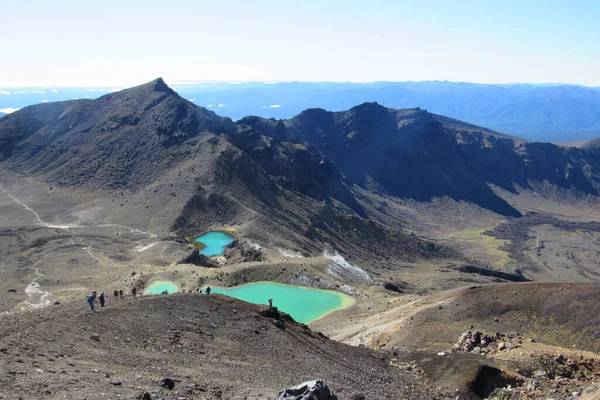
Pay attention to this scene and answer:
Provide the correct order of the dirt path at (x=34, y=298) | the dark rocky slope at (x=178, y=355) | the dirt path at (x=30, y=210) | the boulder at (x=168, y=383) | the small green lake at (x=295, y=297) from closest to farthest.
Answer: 1. the dark rocky slope at (x=178, y=355)
2. the boulder at (x=168, y=383)
3. the small green lake at (x=295, y=297)
4. the dirt path at (x=34, y=298)
5. the dirt path at (x=30, y=210)

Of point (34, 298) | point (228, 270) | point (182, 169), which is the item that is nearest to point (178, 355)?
point (228, 270)

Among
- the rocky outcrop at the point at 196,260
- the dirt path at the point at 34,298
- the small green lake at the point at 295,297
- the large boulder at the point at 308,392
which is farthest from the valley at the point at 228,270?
the large boulder at the point at 308,392

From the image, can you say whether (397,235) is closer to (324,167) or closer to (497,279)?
(497,279)

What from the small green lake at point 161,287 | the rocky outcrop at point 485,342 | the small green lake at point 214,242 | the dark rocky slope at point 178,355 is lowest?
the small green lake at point 214,242

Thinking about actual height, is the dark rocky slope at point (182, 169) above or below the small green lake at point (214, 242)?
above

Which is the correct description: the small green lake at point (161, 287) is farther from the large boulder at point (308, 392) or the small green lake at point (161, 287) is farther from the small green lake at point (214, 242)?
the large boulder at point (308, 392)

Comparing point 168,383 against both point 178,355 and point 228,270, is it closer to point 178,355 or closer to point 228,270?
point 178,355

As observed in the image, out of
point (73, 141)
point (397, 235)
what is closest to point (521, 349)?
point (397, 235)
